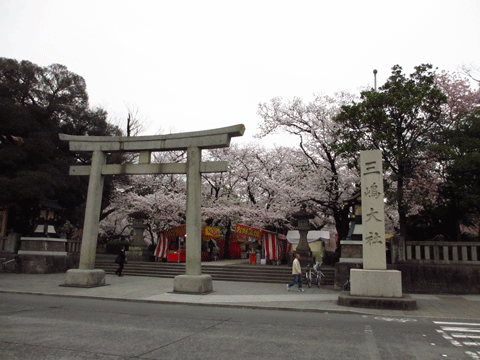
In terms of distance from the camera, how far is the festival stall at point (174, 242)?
24672 millimetres

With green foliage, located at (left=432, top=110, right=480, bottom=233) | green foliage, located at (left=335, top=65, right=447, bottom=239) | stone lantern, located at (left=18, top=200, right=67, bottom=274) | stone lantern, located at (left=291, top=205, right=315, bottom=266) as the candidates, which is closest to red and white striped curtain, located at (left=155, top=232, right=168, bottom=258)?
stone lantern, located at (left=18, top=200, right=67, bottom=274)

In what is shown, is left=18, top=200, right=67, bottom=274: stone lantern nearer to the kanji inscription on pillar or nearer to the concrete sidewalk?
the concrete sidewalk

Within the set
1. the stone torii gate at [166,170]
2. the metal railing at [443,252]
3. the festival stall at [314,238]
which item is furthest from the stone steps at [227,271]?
the stone torii gate at [166,170]

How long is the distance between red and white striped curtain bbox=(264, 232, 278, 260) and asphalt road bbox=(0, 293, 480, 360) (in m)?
14.7

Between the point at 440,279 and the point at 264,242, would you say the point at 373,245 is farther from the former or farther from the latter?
the point at 264,242

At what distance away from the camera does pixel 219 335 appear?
21.3 ft

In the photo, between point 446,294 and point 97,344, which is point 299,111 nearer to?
point 446,294

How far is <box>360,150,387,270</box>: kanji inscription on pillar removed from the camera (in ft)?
36.2

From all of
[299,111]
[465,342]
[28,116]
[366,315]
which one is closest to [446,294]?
[366,315]

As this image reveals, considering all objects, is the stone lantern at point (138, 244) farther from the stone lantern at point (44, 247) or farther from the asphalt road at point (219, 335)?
the asphalt road at point (219, 335)

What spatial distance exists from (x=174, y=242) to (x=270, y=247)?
24.0ft

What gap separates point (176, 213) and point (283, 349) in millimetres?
23180

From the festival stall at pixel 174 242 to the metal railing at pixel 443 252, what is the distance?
14295 millimetres

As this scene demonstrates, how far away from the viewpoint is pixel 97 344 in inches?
225
